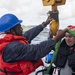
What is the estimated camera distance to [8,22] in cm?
307

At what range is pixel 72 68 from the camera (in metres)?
3.53

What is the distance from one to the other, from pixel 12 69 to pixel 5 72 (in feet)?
0.40

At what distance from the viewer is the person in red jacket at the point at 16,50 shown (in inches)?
112

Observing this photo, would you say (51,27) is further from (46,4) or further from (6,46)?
(6,46)

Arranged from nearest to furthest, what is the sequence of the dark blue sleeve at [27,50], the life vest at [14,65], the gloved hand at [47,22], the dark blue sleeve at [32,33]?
the dark blue sleeve at [27,50] < the life vest at [14,65] < the gloved hand at [47,22] < the dark blue sleeve at [32,33]

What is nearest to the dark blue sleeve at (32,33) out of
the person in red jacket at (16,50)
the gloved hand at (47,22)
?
the gloved hand at (47,22)

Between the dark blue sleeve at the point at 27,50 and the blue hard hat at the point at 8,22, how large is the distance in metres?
0.22

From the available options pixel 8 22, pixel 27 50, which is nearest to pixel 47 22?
pixel 8 22

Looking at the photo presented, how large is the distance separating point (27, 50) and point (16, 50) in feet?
0.40

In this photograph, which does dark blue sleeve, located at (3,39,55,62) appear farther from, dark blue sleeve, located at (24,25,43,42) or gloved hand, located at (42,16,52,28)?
dark blue sleeve, located at (24,25,43,42)

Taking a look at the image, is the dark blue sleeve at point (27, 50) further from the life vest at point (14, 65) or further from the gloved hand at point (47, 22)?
the gloved hand at point (47, 22)

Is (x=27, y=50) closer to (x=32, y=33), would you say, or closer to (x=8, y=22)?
(x=8, y=22)

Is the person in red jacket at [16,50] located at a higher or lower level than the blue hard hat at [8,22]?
lower

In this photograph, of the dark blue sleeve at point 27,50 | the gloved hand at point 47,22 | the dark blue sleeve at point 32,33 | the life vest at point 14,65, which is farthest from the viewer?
the dark blue sleeve at point 32,33
